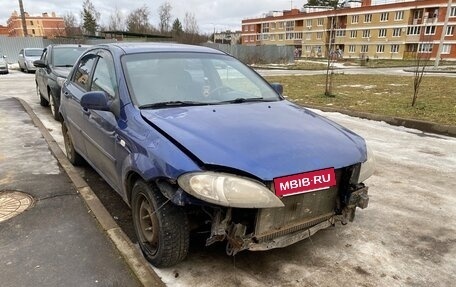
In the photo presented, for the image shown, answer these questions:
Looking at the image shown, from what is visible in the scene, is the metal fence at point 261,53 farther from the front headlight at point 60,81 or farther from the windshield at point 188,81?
the windshield at point 188,81

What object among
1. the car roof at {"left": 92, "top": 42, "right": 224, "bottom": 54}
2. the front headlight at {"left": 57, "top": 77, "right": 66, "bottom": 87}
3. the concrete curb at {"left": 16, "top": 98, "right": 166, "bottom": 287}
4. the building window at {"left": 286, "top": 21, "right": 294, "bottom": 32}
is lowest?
the concrete curb at {"left": 16, "top": 98, "right": 166, "bottom": 287}

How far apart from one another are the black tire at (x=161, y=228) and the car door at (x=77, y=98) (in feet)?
5.74

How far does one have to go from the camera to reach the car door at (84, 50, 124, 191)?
131 inches

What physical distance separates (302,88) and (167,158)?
12.6m

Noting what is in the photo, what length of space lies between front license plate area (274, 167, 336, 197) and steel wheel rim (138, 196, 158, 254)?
98 centimetres

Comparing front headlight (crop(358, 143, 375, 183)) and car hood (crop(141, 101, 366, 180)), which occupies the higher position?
car hood (crop(141, 101, 366, 180))

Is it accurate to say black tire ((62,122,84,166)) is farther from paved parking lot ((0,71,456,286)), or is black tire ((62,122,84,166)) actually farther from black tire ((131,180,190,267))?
paved parking lot ((0,71,456,286))

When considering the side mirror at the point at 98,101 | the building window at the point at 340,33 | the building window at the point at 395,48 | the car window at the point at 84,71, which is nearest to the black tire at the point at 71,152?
the car window at the point at 84,71

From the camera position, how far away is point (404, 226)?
357 centimetres

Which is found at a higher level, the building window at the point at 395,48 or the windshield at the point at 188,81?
the windshield at the point at 188,81

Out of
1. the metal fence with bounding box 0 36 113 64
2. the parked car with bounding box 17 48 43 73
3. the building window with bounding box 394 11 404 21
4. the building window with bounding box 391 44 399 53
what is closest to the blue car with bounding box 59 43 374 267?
the parked car with bounding box 17 48 43 73

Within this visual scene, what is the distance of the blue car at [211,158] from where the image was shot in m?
2.40

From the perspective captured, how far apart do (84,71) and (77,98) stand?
349mm

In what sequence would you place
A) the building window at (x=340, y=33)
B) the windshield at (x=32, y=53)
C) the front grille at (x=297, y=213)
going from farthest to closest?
1. the building window at (x=340, y=33)
2. the windshield at (x=32, y=53)
3. the front grille at (x=297, y=213)
